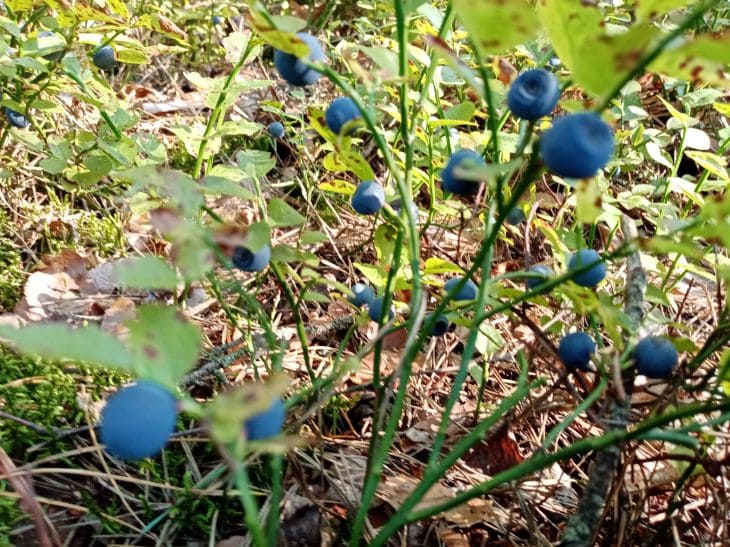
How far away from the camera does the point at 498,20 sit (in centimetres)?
72

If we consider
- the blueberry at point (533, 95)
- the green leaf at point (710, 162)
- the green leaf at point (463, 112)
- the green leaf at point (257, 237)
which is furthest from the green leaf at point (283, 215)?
the green leaf at point (710, 162)

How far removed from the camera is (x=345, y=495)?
1203mm

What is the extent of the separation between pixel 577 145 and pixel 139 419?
1.63 ft

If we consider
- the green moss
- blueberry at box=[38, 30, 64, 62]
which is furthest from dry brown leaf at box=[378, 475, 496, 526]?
blueberry at box=[38, 30, 64, 62]

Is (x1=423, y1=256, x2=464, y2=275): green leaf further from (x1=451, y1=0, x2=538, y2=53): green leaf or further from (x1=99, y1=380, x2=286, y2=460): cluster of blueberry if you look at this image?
(x1=99, y1=380, x2=286, y2=460): cluster of blueberry

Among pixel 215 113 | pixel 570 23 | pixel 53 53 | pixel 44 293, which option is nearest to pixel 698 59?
pixel 570 23

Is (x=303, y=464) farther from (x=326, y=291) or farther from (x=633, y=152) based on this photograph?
(x=633, y=152)

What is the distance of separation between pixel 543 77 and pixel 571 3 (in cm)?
17

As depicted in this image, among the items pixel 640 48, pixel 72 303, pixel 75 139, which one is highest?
pixel 640 48

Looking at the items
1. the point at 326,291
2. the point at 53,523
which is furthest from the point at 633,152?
the point at 53,523

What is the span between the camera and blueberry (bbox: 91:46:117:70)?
199 centimetres

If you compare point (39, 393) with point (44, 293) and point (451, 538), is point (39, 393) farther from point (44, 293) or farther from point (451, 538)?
point (451, 538)

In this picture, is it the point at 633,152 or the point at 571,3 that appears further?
the point at 633,152

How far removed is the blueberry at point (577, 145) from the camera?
0.71m
